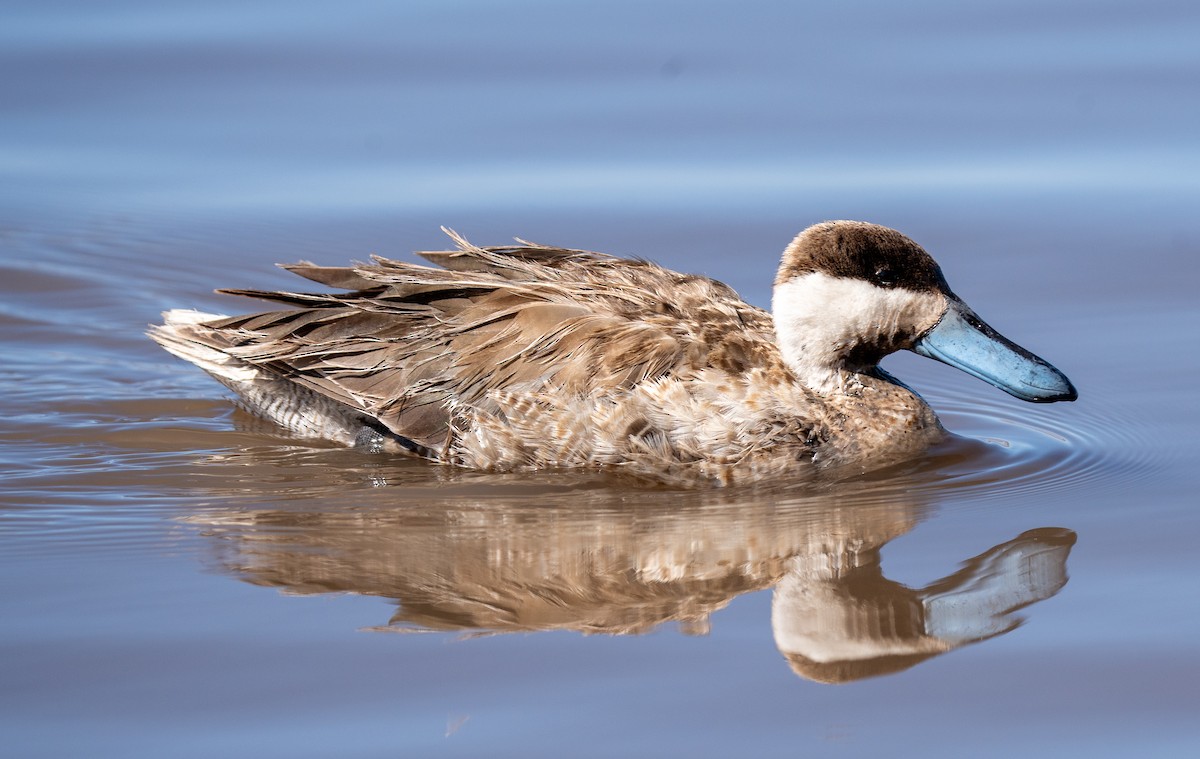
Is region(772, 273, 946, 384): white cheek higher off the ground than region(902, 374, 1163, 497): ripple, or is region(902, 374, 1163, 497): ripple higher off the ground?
region(772, 273, 946, 384): white cheek

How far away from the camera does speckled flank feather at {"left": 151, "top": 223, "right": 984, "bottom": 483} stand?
24.2 feet

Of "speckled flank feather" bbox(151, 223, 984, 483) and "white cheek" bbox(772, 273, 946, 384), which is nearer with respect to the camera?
"speckled flank feather" bbox(151, 223, 984, 483)

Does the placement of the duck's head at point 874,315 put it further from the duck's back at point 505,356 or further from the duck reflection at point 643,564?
the duck reflection at point 643,564

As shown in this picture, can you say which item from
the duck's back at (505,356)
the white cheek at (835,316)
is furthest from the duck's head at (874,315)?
the duck's back at (505,356)

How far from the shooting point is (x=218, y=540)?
21.5ft

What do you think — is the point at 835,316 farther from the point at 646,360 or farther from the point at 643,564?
the point at 643,564

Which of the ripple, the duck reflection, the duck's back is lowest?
the duck reflection

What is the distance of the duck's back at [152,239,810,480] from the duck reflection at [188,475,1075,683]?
37cm

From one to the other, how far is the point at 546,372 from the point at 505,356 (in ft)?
0.73

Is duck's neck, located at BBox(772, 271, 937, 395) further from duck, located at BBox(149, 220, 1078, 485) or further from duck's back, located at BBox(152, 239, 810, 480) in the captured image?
duck's back, located at BBox(152, 239, 810, 480)

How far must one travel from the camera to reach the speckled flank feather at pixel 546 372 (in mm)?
7383

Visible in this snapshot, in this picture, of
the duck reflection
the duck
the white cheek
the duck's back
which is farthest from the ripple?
the duck's back

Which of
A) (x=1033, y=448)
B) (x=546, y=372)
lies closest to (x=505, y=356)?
(x=546, y=372)

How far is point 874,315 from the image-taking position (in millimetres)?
7559
